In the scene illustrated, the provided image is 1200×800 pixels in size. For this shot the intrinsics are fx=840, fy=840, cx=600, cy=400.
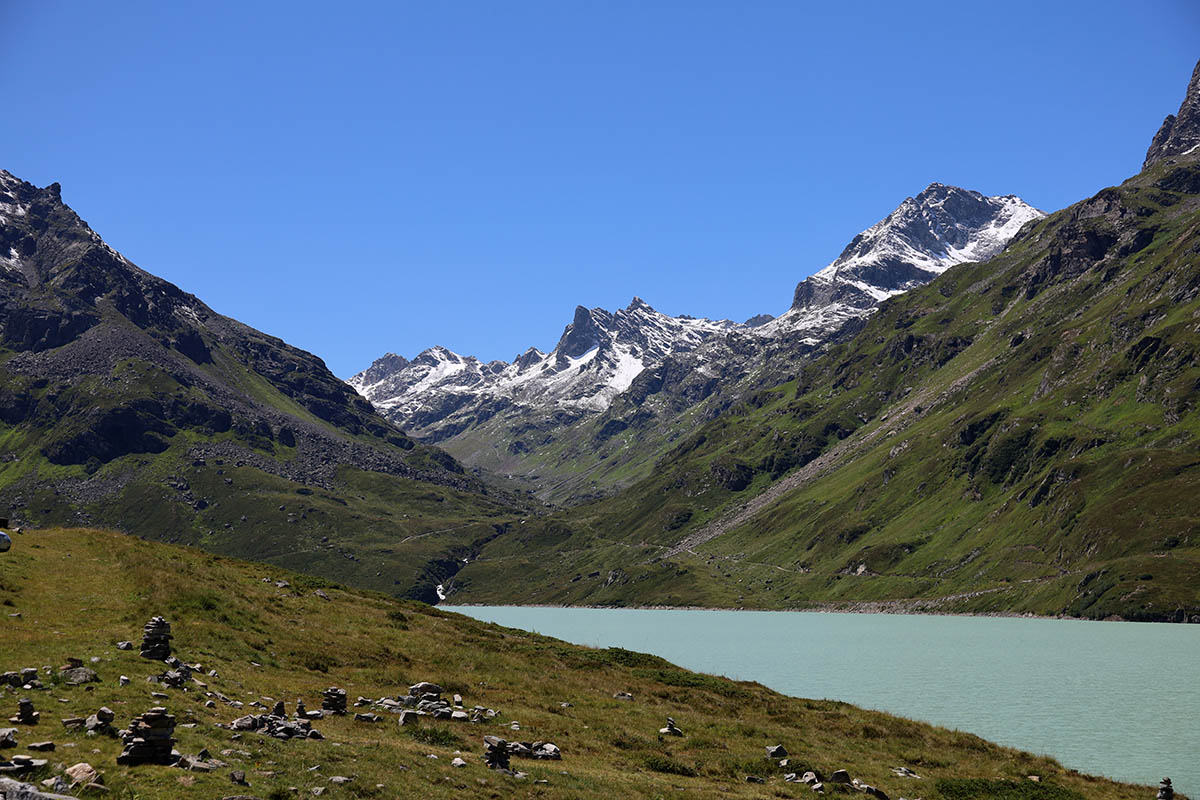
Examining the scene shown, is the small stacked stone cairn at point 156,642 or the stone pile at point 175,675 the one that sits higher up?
the small stacked stone cairn at point 156,642

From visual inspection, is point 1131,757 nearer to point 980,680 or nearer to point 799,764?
point 799,764

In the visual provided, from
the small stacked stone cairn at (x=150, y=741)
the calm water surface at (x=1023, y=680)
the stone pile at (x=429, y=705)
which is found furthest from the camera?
the calm water surface at (x=1023, y=680)

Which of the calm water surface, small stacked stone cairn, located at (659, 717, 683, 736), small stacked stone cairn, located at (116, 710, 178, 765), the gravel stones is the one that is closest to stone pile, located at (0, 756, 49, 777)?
small stacked stone cairn, located at (116, 710, 178, 765)

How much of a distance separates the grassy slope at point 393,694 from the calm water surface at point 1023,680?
15501 millimetres

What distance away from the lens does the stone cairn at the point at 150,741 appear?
23844mm

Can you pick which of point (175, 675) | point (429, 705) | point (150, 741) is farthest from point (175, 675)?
point (429, 705)

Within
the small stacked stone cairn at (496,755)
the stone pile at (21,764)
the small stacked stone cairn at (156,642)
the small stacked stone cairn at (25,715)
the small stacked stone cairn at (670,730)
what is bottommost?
the small stacked stone cairn at (670,730)

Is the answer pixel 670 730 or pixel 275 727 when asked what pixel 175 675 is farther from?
pixel 670 730

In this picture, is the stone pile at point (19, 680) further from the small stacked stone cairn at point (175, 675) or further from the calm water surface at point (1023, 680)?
the calm water surface at point (1023, 680)

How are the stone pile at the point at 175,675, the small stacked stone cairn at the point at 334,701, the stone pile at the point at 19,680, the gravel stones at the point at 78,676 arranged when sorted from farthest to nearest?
the small stacked stone cairn at the point at 334,701 → the stone pile at the point at 175,675 → the gravel stones at the point at 78,676 → the stone pile at the point at 19,680

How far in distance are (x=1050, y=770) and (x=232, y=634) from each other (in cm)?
4367

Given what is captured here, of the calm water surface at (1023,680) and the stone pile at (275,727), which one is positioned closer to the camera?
the stone pile at (275,727)

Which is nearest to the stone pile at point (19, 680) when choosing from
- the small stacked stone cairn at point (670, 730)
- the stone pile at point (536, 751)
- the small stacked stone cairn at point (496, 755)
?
the small stacked stone cairn at point (496, 755)

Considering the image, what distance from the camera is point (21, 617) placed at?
38469mm
